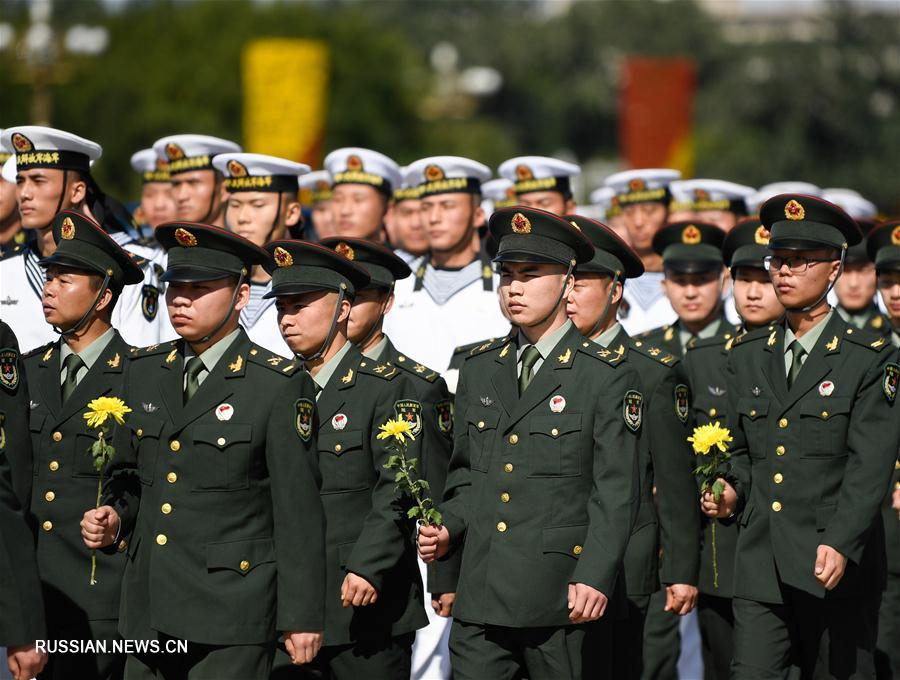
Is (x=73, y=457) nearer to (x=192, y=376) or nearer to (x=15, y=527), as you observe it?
(x=192, y=376)

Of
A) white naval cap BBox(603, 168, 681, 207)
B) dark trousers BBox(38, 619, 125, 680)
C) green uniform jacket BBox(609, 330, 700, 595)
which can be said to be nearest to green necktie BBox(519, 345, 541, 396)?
green uniform jacket BBox(609, 330, 700, 595)

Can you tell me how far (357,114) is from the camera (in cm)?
5700

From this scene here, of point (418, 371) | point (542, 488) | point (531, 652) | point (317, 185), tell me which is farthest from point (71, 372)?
point (317, 185)

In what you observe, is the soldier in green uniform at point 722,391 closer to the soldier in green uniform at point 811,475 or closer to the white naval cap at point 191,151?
the soldier in green uniform at point 811,475

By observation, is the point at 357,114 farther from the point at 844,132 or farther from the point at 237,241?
the point at 237,241

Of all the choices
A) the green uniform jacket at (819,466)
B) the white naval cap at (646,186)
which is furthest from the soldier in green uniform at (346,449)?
the white naval cap at (646,186)

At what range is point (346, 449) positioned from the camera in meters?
7.78

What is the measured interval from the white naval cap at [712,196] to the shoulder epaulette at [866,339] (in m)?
5.44

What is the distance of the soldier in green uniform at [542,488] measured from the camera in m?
7.03

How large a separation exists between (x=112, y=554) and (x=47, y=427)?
0.68 metres

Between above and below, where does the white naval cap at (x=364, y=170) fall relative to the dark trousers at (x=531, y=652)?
above

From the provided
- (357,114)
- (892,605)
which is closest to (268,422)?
(892,605)

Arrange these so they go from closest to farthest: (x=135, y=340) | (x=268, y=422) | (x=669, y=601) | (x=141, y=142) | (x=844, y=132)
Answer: (x=268, y=422), (x=669, y=601), (x=135, y=340), (x=141, y=142), (x=844, y=132)

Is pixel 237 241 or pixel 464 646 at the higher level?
pixel 237 241
